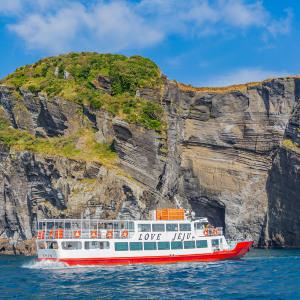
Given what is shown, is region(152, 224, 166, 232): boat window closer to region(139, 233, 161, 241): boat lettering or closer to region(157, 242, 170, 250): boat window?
region(139, 233, 161, 241): boat lettering

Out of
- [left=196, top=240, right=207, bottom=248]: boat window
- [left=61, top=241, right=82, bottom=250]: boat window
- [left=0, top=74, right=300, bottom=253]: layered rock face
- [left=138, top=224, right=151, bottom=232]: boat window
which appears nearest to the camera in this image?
[left=61, top=241, right=82, bottom=250]: boat window

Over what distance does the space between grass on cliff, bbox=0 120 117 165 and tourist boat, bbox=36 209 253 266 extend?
17.2m

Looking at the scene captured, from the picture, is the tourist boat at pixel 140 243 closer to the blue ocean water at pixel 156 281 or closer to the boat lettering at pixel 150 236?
the boat lettering at pixel 150 236

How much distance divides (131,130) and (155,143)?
404 cm

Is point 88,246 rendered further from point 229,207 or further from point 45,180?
point 229,207

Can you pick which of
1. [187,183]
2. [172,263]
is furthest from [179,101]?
[172,263]

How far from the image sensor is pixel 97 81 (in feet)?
276

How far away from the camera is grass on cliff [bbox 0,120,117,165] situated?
7112 centimetres

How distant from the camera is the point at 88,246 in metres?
51.7

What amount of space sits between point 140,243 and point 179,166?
31.8m

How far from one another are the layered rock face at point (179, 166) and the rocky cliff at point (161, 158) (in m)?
0.16

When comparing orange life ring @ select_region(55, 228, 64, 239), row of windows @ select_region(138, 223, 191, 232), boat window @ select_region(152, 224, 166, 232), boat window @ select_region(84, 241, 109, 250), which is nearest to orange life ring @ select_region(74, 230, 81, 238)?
boat window @ select_region(84, 241, 109, 250)

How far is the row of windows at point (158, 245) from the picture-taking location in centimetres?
5200

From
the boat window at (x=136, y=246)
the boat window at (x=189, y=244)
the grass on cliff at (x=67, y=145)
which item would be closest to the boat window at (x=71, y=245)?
the boat window at (x=136, y=246)
